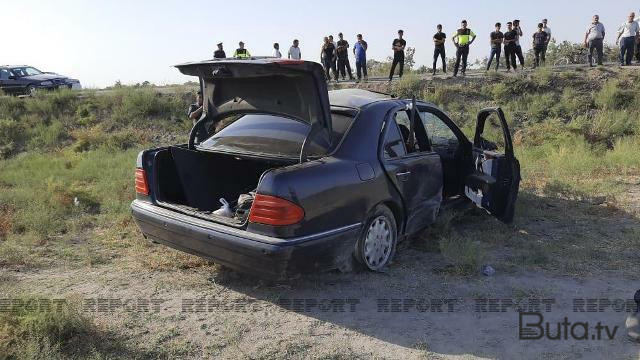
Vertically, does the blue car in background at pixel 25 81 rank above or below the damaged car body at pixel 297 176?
above

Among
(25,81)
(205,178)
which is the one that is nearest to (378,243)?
(205,178)

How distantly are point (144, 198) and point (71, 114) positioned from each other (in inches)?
586

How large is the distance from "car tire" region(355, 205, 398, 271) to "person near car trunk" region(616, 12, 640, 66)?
50.5ft

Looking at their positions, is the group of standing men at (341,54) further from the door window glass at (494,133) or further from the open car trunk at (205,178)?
the open car trunk at (205,178)

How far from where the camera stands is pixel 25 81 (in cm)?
2138

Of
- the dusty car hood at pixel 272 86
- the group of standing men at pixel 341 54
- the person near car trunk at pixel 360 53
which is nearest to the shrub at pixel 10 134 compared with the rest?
the group of standing men at pixel 341 54

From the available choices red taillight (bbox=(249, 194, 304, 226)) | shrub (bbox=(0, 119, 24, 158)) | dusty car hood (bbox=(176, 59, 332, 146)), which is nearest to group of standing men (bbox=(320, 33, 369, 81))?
shrub (bbox=(0, 119, 24, 158))

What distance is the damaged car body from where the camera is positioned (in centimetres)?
389

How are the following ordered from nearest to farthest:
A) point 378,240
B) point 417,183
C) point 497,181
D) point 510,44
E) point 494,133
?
point 378,240 → point 417,183 → point 497,181 → point 494,133 → point 510,44

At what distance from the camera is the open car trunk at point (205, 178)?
4.80m

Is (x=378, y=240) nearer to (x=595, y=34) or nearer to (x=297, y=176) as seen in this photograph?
(x=297, y=176)

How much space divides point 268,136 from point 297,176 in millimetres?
1098

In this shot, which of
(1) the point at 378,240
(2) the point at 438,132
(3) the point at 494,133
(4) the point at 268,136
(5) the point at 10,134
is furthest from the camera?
(5) the point at 10,134

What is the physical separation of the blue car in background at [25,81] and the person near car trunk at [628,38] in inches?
787
